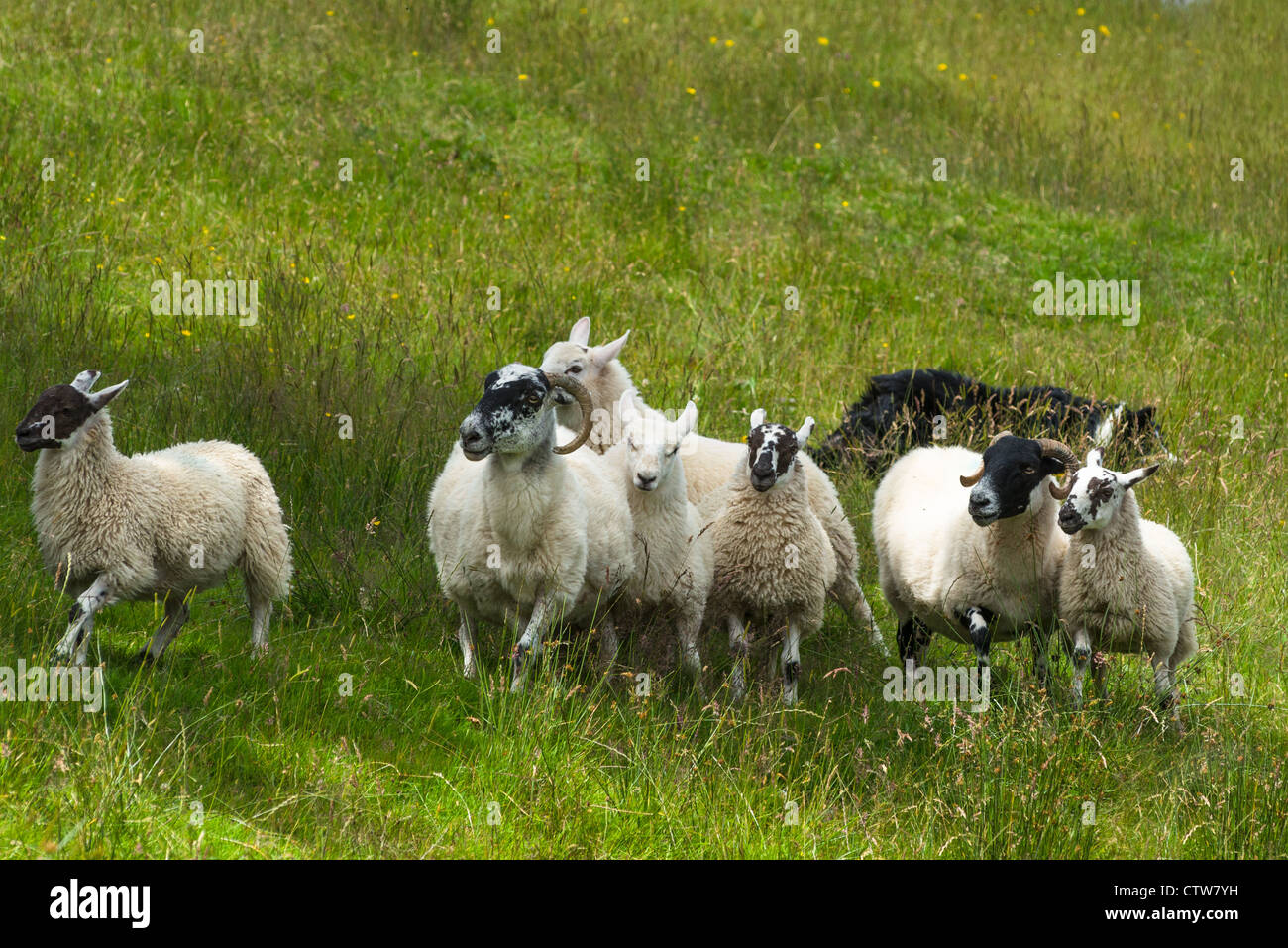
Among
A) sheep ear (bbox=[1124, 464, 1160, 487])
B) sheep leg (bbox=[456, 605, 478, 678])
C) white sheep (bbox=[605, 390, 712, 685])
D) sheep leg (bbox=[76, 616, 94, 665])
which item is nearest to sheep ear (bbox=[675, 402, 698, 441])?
white sheep (bbox=[605, 390, 712, 685])

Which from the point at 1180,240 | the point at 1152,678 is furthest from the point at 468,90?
the point at 1152,678

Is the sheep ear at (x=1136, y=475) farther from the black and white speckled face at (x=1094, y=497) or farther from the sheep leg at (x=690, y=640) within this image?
the sheep leg at (x=690, y=640)

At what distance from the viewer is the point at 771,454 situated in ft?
22.0

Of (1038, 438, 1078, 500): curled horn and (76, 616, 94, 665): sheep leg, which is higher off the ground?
(1038, 438, 1078, 500): curled horn

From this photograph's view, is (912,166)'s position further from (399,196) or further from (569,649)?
(569,649)

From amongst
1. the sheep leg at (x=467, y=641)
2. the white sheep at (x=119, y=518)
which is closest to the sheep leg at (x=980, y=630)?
the sheep leg at (x=467, y=641)

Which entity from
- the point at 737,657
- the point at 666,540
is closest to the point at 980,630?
the point at 737,657

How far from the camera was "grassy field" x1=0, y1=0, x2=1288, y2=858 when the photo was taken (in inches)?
203

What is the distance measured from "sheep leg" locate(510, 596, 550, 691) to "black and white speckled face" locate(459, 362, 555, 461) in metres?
0.77

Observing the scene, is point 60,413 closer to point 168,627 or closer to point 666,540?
point 168,627

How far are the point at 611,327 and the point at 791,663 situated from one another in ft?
17.6

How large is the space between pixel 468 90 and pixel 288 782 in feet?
36.7

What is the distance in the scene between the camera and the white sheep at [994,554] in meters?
6.58

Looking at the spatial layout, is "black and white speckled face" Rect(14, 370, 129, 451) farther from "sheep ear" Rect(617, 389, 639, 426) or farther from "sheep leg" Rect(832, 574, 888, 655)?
"sheep leg" Rect(832, 574, 888, 655)
